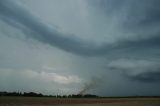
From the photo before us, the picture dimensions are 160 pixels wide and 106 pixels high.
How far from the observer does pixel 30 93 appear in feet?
532

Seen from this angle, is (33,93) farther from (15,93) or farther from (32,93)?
(15,93)

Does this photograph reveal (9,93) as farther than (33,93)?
No

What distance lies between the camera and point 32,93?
16388 centimetres

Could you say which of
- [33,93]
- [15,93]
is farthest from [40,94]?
[15,93]

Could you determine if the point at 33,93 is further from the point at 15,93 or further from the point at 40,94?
the point at 15,93

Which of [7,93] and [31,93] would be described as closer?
[7,93]

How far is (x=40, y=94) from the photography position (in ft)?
544

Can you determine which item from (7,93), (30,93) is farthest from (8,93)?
(30,93)

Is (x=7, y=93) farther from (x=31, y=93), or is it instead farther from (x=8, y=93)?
(x=31, y=93)

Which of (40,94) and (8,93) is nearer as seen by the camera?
(8,93)

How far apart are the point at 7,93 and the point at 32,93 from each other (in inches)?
797

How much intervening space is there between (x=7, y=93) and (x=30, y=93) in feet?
60.3

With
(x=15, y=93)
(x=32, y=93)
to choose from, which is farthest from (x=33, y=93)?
(x=15, y=93)

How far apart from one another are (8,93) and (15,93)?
591 cm
